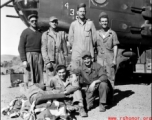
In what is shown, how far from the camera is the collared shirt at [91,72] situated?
362cm

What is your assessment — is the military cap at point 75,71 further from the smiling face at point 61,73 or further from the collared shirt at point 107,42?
Answer: the collared shirt at point 107,42

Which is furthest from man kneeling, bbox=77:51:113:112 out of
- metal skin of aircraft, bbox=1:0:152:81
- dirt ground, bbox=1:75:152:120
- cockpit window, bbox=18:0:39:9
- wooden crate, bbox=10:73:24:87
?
wooden crate, bbox=10:73:24:87

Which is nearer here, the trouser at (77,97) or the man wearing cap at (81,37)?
the trouser at (77,97)

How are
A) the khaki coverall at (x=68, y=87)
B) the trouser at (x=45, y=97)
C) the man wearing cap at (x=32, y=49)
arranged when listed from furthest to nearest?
the man wearing cap at (x=32, y=49)
the khaki coverall at (x=68, y=87)
the trouser at (x=45, y=97)

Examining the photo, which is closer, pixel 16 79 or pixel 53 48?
pixel 53 48

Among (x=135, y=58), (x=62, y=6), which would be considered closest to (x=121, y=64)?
(x=135, y=58)

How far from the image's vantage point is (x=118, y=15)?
224 inches

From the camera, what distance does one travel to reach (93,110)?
352 centimetres

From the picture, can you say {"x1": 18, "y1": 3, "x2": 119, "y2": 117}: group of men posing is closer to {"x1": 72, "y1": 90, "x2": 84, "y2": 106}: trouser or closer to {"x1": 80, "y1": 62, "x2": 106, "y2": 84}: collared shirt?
{"x1": 80, "y1": 62, "x2": 106, "y2": 84}: collared shirt

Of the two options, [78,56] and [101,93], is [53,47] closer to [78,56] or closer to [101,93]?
[78,56]

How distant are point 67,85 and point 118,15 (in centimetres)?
308

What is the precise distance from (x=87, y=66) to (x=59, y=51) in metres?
0.65

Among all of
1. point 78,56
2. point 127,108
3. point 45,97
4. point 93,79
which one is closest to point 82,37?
point 78,56

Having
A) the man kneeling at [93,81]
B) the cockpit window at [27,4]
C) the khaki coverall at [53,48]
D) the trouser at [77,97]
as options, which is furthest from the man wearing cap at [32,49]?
the cockpit window at [27,4]
